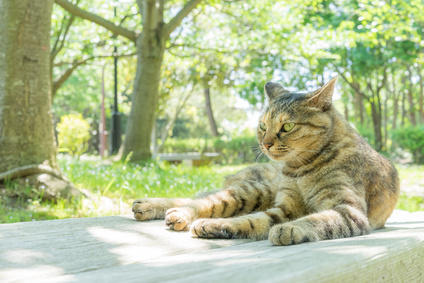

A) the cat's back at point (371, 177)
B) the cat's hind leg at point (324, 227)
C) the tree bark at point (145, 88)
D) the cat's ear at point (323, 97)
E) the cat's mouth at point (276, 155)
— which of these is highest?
the tree bark at point (145, 88)

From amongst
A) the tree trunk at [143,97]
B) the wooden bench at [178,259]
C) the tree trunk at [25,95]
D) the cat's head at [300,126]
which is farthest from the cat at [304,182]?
the tree trunk at [143,97]

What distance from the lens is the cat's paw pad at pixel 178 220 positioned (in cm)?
240

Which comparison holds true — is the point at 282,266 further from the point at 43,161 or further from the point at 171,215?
the point at 43,161

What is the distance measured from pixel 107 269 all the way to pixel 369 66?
1939cm

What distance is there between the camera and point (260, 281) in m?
1.07

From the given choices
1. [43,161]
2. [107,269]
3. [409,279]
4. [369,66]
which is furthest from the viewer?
[369,66]

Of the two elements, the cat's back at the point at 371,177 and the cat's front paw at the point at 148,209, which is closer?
the cat's back at the point at 371,177

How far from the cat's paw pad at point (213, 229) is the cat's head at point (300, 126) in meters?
0.74

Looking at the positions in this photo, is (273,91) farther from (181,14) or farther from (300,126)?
(181,14)

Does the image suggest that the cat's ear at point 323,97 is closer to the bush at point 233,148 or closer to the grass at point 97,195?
the grass at point 97,195

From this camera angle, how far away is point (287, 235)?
1910 millimetres

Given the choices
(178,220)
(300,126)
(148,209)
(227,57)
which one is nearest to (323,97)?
(300,126)

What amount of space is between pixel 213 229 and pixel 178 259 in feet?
2.19

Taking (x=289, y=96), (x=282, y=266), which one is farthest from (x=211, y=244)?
(x=289, y=96)
